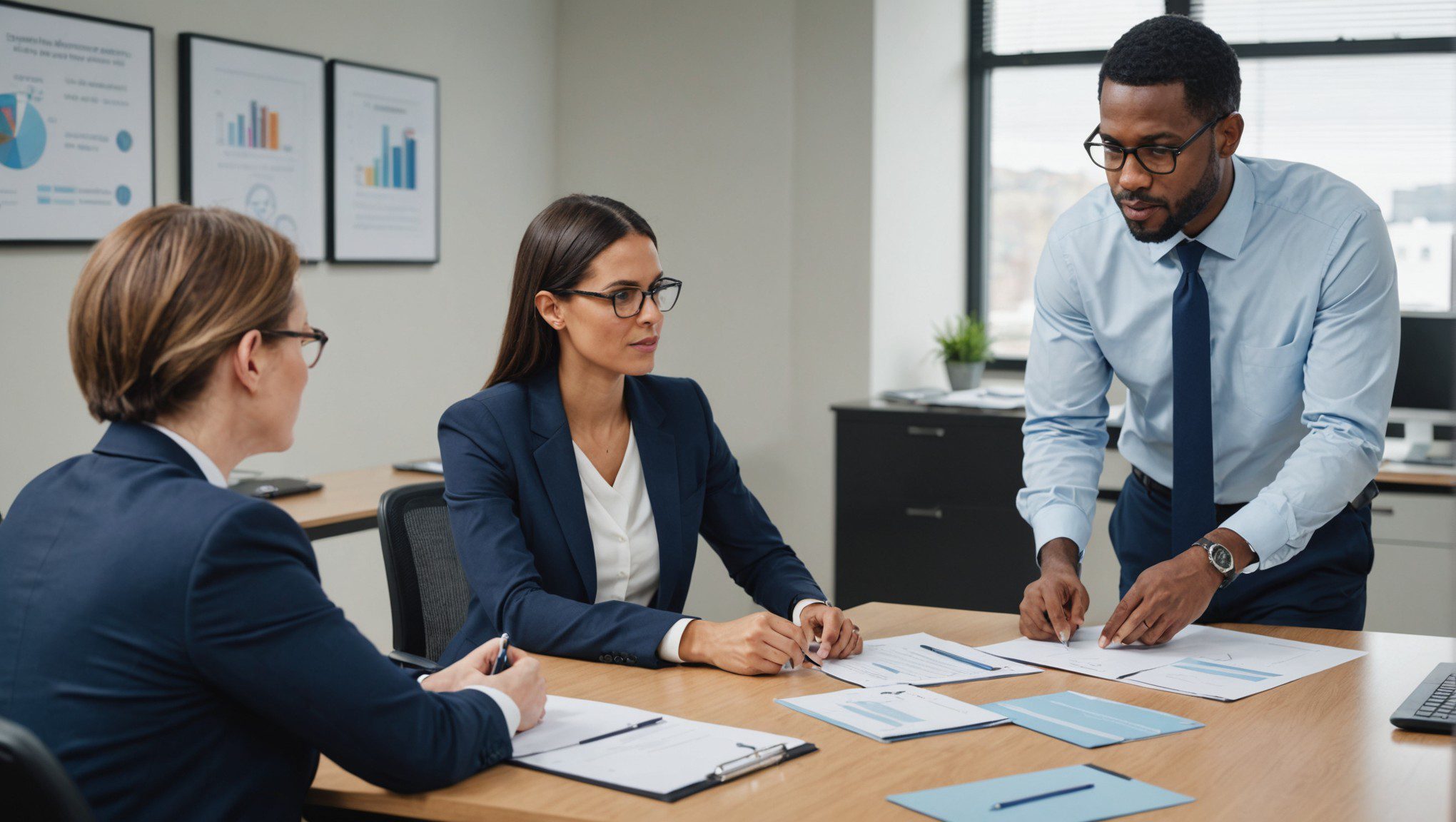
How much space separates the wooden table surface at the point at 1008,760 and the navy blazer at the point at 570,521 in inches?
2.4

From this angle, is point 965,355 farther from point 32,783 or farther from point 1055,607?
point 32,783

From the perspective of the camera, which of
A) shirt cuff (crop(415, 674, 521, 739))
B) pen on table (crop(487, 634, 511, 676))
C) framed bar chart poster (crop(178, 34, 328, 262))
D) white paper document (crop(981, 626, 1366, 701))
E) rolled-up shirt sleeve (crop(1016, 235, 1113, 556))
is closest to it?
shirt cuff (crop(415, 674, 521, 739))

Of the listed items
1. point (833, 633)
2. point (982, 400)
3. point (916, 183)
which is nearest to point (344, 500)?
point (833, 633)

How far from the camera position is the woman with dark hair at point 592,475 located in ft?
6.31

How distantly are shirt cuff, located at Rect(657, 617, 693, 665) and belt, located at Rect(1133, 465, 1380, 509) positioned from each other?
0.86m

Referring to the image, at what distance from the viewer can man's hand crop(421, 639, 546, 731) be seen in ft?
4.93

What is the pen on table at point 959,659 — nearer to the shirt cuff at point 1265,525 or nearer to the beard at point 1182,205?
the shirt cuff at point 1265,525

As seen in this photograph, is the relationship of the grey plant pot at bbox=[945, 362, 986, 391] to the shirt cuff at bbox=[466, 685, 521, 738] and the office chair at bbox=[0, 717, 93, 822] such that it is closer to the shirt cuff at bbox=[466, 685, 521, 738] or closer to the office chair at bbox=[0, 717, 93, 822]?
the shirt cuff at bbox=[466, 685, 521, 738]

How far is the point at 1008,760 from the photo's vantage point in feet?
4.78

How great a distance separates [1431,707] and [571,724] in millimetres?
1014

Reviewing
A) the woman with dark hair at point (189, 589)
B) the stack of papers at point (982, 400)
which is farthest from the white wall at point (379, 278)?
the woman with dark hair at point (189, 589)

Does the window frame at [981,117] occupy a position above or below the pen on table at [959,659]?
above

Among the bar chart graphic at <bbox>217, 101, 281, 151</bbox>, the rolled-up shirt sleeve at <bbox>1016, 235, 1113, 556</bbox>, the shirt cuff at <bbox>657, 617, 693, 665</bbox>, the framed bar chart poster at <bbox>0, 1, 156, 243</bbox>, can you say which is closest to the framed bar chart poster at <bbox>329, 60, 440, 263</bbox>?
the bar chart graphic at <bbox>217, 101, 281, 151</bbox>

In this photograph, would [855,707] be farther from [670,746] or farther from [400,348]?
[400,348]
